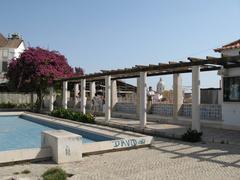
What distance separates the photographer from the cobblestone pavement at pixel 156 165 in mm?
8305

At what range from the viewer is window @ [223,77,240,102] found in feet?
53.0

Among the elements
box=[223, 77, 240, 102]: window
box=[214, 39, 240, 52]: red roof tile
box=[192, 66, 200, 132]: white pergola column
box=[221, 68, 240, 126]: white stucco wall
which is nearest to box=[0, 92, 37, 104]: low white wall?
box=[214, 39, 240, 52]: red roof tile

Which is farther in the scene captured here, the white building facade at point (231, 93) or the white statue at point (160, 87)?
the white statue at point (160, 87)

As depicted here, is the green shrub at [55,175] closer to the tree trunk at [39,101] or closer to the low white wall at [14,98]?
the tree trunk at [39,101]

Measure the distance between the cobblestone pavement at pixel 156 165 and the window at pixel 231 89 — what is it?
4708 mm

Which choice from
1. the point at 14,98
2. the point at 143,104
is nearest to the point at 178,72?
the point at 143,104

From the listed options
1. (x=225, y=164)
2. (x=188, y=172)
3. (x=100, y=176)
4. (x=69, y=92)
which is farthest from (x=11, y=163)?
(x=69, y=92)

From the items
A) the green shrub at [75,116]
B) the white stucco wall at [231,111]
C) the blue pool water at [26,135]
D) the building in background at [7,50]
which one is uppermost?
the building in background at [7,50]

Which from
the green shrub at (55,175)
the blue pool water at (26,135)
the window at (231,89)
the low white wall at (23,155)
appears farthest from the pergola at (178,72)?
the green shrub at (55,175)

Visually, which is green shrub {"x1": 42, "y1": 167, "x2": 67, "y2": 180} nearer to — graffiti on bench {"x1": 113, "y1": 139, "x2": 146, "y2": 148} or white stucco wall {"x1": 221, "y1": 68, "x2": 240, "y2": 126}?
graffiti on bench {"x1": 113, "y1": 139, "x2": 146, "y2": 148}

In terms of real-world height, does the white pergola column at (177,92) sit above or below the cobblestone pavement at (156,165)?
above

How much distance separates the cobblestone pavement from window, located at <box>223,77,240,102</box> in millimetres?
4708

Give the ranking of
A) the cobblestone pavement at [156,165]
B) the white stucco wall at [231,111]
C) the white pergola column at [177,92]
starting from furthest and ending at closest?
1. the white pergola column at [177,92]
2. the white stucco wall at [231,111]
3. the cobblestone pavement at [156,165]

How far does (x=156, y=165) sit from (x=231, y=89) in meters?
8.52
